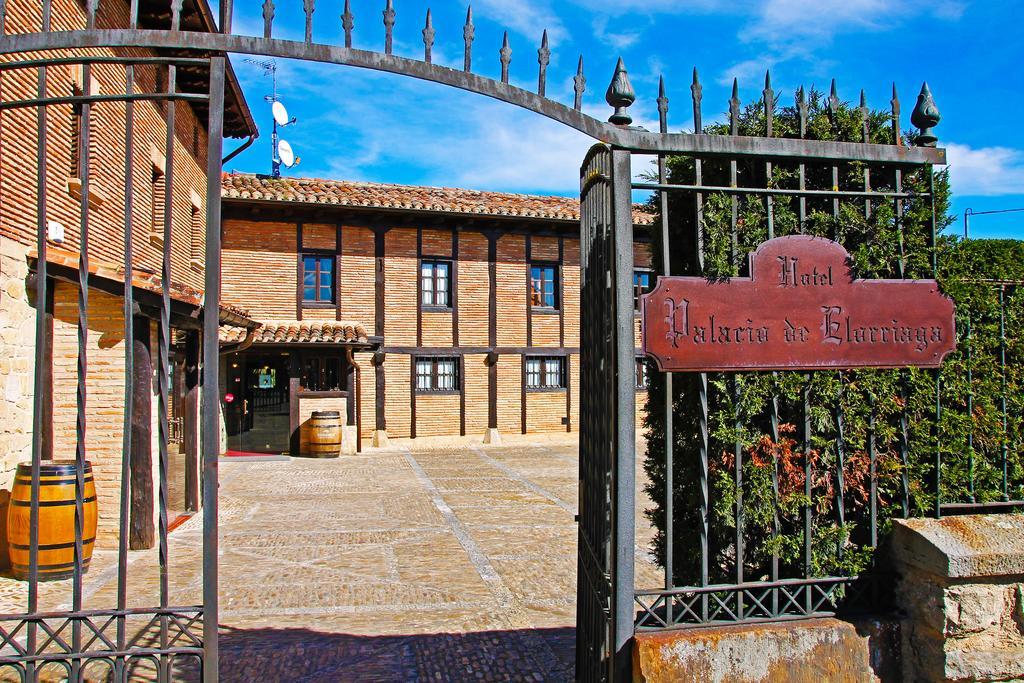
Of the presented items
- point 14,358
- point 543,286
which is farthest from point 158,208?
point 543,286

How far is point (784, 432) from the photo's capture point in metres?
3.36

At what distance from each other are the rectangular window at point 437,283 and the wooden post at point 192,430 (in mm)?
9529

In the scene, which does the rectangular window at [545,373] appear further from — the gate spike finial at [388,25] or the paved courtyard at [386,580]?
the gate spike finial at [388,25]

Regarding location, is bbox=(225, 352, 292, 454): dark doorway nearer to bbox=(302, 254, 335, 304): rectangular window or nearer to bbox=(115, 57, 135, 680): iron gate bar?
bbox=(302, 254, 335, 304): rectangular window

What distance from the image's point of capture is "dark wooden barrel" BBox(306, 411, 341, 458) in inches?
640

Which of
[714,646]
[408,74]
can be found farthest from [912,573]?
[408,74]

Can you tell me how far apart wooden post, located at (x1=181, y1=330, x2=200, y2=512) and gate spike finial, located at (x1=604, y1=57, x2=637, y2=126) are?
314 inches

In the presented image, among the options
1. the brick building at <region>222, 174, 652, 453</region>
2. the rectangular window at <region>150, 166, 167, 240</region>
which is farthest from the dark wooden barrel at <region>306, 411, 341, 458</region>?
the rectangular window at <region>150, 166, 167, 240</region>

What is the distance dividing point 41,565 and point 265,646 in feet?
9.14

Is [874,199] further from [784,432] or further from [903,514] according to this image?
[903,514]

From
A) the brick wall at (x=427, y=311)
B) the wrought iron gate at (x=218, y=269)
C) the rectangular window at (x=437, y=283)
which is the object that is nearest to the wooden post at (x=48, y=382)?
the wrought iron gate at (x=218, y=269)

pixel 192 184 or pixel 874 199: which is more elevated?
pixel 192 184

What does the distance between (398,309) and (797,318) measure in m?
16.0

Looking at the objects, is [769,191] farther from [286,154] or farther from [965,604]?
[286,154]
